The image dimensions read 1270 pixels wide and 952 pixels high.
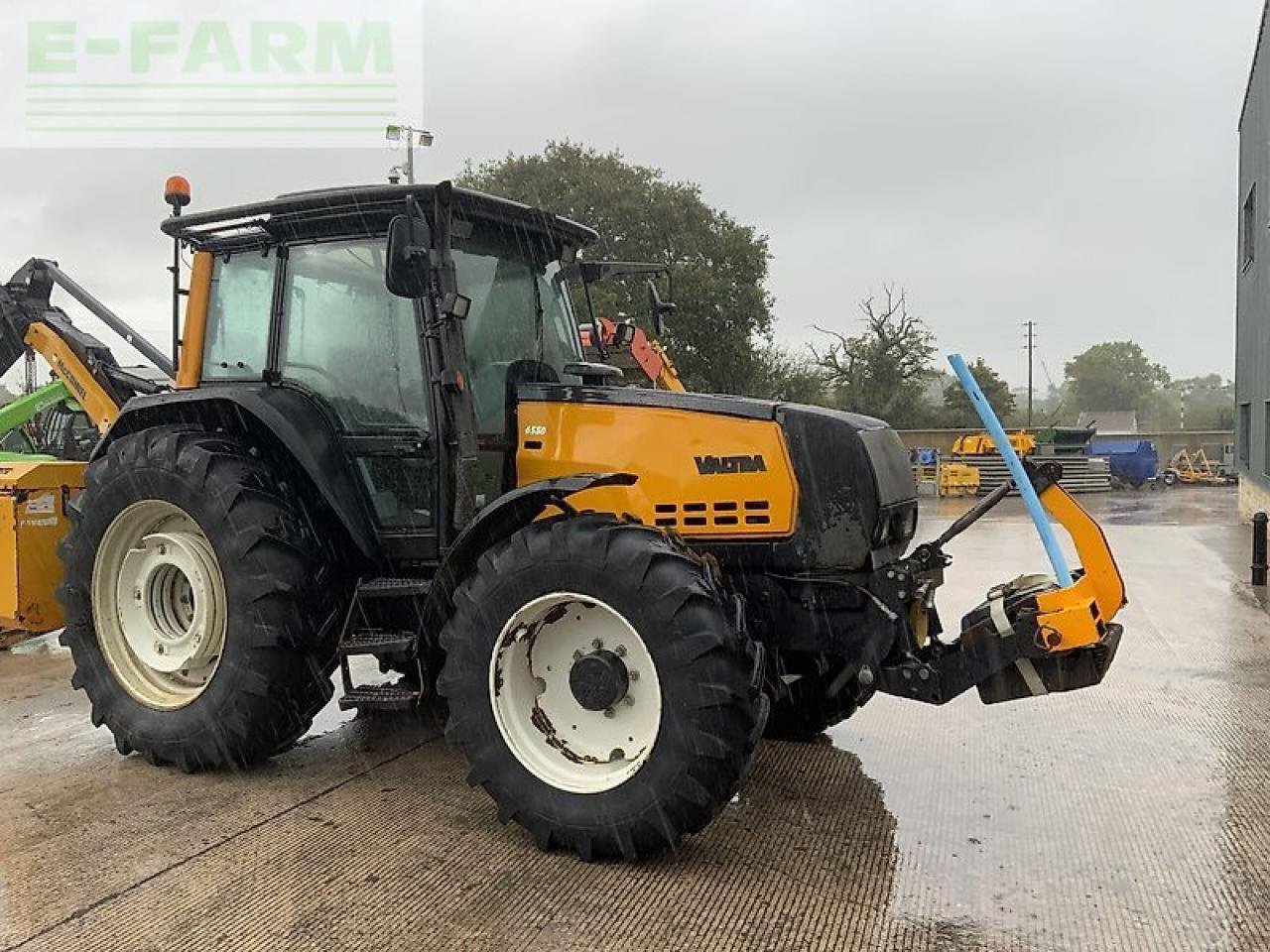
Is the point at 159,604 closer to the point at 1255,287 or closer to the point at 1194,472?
the point at 1255,287

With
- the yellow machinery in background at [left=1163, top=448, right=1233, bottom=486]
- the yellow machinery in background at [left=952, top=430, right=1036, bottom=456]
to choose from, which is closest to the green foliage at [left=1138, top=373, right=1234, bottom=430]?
the yellow machinery in background at [left=1163, top=448, right=1233, bottom=486]

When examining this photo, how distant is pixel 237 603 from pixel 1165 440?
3845 centimetres

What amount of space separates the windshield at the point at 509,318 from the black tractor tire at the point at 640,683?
962 millimetres

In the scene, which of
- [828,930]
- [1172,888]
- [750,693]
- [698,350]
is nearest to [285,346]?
[750,693]

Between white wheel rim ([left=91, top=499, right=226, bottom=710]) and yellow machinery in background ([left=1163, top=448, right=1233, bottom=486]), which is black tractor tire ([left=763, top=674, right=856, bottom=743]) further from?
yellow machinery in background ([left=1163, top=448, right=1233, bottom=486])

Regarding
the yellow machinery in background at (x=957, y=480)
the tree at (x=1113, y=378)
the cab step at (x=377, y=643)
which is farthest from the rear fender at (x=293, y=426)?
the tree at (x=1113, y=378)

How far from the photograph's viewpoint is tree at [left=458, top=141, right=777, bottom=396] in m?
28.4

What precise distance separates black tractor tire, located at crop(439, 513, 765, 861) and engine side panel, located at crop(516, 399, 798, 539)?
429 millimetres

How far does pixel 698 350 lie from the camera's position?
1122 inches

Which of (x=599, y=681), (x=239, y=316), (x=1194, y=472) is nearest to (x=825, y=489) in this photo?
(x=599, y=681)

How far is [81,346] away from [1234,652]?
310 inches

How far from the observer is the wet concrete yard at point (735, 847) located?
10.3 feet

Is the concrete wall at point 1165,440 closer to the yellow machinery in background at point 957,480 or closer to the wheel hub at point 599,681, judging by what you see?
the yellow machinery in background at point 957,480

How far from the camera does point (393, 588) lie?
14.6 ft
